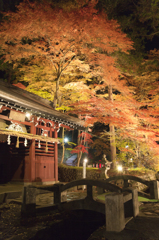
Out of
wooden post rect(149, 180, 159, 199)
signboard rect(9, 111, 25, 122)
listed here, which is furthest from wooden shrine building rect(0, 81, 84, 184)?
wooden post rect(149, 180, 159, 199)

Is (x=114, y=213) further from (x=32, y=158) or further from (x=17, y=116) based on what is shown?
(x=32, y=158)

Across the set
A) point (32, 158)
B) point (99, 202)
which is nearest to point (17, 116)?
point (32, 158)

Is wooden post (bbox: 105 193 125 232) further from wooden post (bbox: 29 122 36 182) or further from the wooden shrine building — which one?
wooden post (bbox: 29 122 36 182)

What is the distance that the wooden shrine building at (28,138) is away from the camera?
9008mm

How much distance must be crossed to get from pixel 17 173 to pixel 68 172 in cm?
623

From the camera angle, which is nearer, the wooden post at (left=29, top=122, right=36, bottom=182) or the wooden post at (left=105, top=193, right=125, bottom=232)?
the wooden post at (left=105, top=193, right=125, bottom=232)

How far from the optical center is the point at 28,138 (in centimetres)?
991

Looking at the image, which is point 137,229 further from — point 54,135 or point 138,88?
point 138,88

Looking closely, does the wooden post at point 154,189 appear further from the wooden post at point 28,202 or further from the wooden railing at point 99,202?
the wooden post at point 28,202

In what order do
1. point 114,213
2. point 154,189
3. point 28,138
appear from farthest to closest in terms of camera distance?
point 28,138 < point 154,189 < point 114,213

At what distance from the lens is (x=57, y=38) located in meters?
13.6

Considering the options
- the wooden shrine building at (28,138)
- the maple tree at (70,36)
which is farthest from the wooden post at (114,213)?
the maple tree at (70,36)

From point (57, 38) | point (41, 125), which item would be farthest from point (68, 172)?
point (57, 38)

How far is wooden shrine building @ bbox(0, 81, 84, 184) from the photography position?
9.01 m
